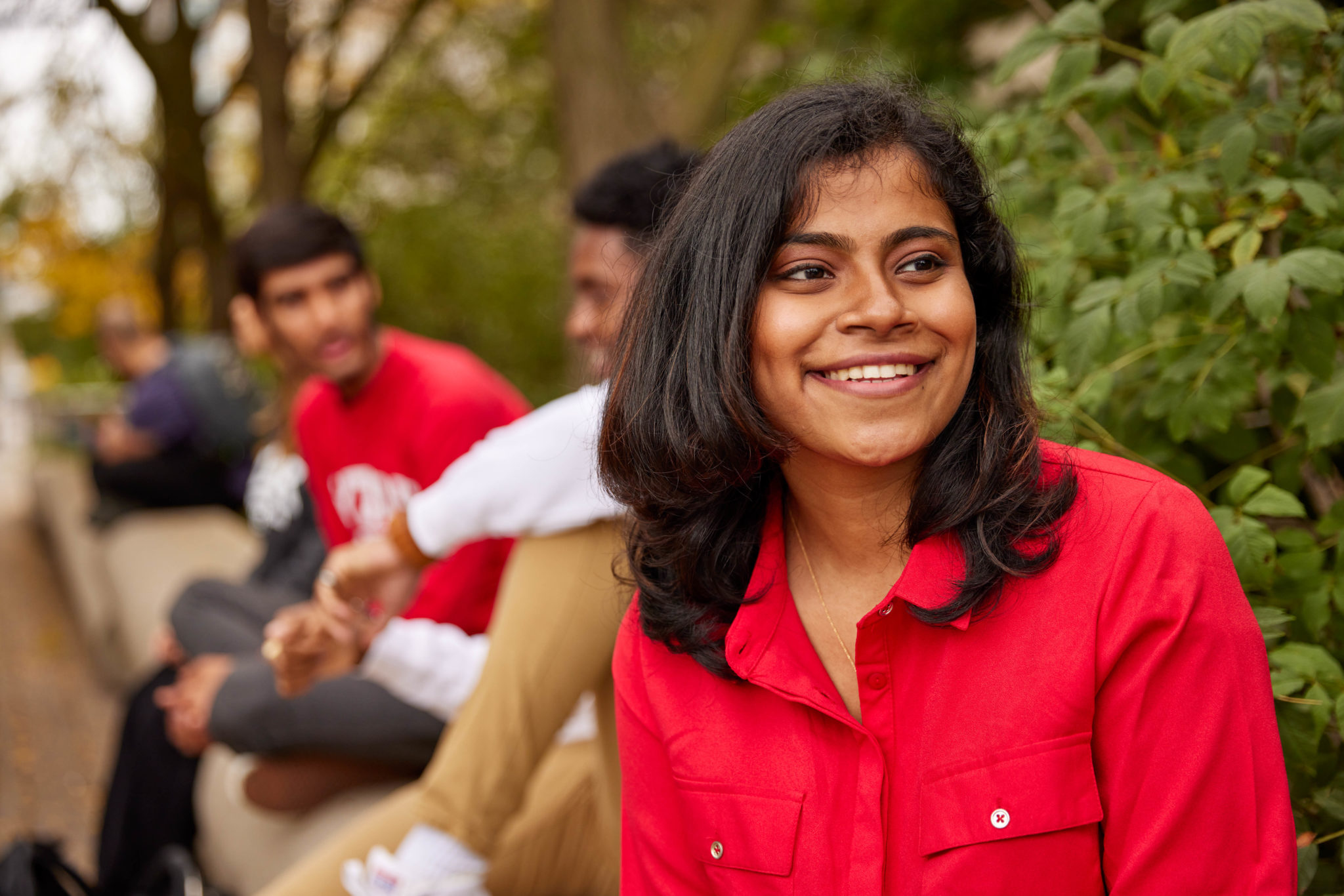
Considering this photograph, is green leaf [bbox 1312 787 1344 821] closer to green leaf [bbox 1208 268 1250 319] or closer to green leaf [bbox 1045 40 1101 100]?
green leaf [bbox 1208 268 1250 319]

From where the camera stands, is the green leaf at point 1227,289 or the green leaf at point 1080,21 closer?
the green leaf at point 1227,289

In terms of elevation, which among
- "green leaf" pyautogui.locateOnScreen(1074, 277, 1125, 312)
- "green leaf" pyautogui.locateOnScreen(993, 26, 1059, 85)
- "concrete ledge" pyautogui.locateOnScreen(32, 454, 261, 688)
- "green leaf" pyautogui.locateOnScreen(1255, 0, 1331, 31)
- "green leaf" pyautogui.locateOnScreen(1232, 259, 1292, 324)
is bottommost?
"concrete ledge" pyautogui.locateOnScreen(32, 454, 261, 688)

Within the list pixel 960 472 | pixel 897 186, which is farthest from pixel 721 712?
pixel 897 186

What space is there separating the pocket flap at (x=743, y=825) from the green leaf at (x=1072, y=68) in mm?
1209

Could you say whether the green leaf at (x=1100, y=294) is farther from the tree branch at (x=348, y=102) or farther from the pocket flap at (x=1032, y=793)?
the tree branch at (x=348, y=102)

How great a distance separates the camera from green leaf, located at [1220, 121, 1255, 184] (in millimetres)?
1746

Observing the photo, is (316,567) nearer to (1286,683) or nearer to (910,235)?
(910,235)

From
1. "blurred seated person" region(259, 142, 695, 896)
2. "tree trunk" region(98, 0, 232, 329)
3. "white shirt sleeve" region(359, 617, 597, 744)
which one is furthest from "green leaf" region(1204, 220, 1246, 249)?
"tree trunk" region(98, 0, 232, 329)

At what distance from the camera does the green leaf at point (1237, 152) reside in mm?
1746

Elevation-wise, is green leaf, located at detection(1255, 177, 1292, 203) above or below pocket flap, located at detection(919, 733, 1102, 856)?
above

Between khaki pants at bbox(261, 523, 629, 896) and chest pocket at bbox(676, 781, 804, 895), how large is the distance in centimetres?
66

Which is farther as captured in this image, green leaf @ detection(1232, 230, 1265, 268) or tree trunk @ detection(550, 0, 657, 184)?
tree trunk @ detection(550, 0, 657, 184)

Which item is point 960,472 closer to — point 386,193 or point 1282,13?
point 1282,13

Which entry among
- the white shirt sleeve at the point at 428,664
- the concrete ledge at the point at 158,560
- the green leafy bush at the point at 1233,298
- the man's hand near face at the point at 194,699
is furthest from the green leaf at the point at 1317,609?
the concrete ledge at the point at 158,560
